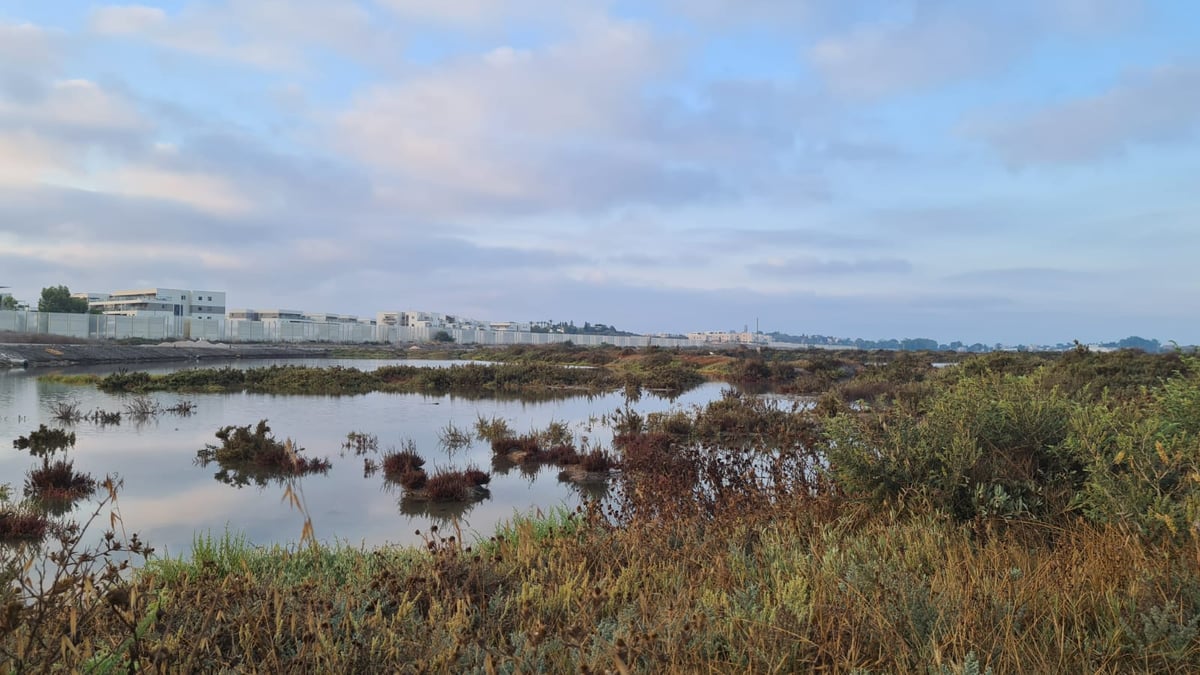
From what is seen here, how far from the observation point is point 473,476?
9.44m

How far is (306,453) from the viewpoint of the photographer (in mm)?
11211

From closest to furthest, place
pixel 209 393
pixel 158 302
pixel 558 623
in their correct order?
pixel 558 623, pixel 209 393, pixel 158 302

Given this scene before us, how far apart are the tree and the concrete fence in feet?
76.6

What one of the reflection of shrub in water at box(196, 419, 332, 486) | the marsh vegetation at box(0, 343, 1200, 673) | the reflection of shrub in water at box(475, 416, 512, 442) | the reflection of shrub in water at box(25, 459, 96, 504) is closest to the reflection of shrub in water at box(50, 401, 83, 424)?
the reflection of shrub in water at box(196, 419, 332, 486)

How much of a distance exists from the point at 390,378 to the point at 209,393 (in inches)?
307

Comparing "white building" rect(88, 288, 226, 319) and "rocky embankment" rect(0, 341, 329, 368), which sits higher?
"white building" rect(88, 288, 226, 319)

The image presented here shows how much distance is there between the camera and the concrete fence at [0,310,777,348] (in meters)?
55.5

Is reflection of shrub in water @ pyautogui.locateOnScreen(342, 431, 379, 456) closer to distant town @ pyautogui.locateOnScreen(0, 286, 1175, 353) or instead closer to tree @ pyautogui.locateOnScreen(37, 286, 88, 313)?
distant town @ pyautogui.locateOnScreen(0, 286, 1175, 353)

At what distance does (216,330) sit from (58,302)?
25.4 meters

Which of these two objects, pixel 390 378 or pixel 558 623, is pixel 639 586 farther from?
pixel 390 378

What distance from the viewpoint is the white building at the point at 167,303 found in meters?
89.6

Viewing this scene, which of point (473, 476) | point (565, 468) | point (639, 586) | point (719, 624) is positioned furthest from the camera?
point (565, 468)

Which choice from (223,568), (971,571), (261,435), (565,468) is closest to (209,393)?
(261,435)

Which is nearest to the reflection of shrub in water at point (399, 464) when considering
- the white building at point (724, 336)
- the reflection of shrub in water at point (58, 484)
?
the reflection of shrub in water at point (58, 484)
